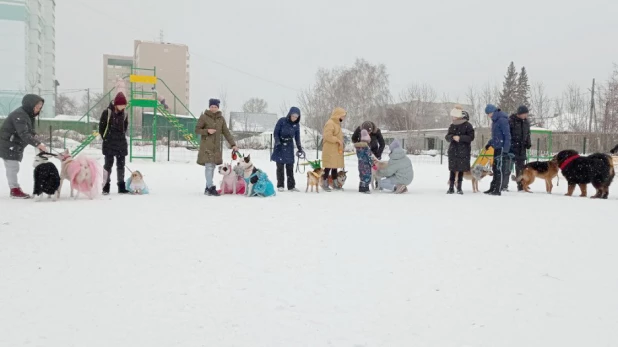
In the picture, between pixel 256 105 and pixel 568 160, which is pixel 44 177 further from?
pixel 256 105

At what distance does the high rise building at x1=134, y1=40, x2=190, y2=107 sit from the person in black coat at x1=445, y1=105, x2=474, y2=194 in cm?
7694

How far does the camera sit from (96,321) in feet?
9.08

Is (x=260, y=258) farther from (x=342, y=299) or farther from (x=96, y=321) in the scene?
(x=96, y=321)

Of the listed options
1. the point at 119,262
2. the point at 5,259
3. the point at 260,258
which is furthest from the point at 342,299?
the point at 5,259

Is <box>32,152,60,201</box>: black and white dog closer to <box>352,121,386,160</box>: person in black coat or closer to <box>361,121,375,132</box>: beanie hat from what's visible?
<box>352,121,386,160</box>: person in black coat

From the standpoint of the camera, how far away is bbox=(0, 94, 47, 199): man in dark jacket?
7.61 meters

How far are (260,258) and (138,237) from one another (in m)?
1.54

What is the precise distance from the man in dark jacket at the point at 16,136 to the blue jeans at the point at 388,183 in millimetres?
6787

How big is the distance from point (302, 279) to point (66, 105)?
287 feet

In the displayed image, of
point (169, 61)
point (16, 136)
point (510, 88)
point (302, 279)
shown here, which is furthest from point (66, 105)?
point (302, 279)

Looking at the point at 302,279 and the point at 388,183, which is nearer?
the point at 302,279

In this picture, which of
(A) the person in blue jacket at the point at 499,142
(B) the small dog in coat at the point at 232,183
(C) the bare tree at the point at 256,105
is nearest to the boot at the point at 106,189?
(B) the small dog in coat at the point at 232,183

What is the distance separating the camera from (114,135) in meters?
8.47

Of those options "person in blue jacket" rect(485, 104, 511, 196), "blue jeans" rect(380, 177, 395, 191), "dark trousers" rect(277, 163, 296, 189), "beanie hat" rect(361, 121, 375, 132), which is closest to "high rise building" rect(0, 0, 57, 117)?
"dark trousers" rect(277, 163, 296, 189)
